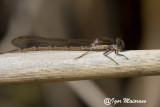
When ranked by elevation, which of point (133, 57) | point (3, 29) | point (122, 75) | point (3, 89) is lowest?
point (3, 89)

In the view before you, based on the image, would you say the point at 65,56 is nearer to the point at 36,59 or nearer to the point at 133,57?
the point at 36,59

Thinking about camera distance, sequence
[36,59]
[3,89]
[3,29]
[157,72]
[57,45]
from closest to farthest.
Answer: [157,72] → [36,59] → [57,45] → [3,29] → [3,89]

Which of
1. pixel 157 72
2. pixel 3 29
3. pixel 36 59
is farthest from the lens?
pixel 3 29

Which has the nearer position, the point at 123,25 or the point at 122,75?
the point at 122,75

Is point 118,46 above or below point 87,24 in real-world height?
below

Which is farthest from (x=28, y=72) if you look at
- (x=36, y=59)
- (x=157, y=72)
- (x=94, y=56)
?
(x=157, y=72)

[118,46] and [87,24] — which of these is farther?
[87,24]

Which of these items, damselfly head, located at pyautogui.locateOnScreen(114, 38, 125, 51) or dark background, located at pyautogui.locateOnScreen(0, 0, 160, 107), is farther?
dark background, located at pyautogui.locateOnScreen(0, 0, 160, 107)

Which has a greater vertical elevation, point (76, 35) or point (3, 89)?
point (76, 35)

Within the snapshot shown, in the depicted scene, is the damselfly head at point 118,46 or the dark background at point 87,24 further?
the dark background at point 87,24
